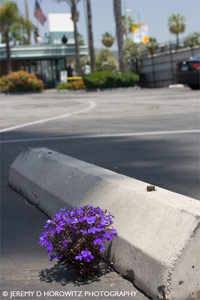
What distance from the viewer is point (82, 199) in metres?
4.77

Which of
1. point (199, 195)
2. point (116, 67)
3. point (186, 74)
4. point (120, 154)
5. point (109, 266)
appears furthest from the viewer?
point (116, 67)

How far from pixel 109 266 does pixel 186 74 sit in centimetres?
2295

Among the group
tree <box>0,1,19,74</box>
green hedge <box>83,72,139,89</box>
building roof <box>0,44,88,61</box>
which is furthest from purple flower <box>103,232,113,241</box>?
building roof <box>0,44,88,61</box>

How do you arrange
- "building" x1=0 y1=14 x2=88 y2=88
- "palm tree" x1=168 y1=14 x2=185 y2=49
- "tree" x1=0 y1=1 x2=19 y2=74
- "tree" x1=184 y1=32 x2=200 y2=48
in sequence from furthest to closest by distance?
"palm tree" x1=168 y1=14 x2=185 y2=49
"building" x1=0 y1=14 x2=88 y2=88
"tree" x1=0 y1=1 x2=19 y2=74
"tree" x1=184 y1=32 x2=200 y2=48

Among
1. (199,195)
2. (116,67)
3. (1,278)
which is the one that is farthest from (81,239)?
(116,67)

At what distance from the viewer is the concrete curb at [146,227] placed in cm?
338

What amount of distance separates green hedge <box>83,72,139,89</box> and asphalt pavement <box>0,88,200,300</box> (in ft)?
56.1

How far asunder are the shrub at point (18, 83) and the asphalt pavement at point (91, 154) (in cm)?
2119

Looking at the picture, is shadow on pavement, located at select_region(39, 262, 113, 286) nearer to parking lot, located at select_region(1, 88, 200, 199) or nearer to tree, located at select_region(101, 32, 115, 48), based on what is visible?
parking lot, located at select_region(1, 88, 200, 199)

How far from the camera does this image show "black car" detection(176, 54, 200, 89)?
25719 millimetres

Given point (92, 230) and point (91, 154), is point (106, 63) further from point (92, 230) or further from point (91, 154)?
point (92, 230)

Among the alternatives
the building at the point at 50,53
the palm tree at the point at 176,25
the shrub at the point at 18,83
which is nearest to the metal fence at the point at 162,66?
the shrub at the point at 18,83

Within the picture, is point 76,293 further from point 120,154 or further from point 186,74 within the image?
point 186,74

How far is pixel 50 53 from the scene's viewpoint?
178 feet
